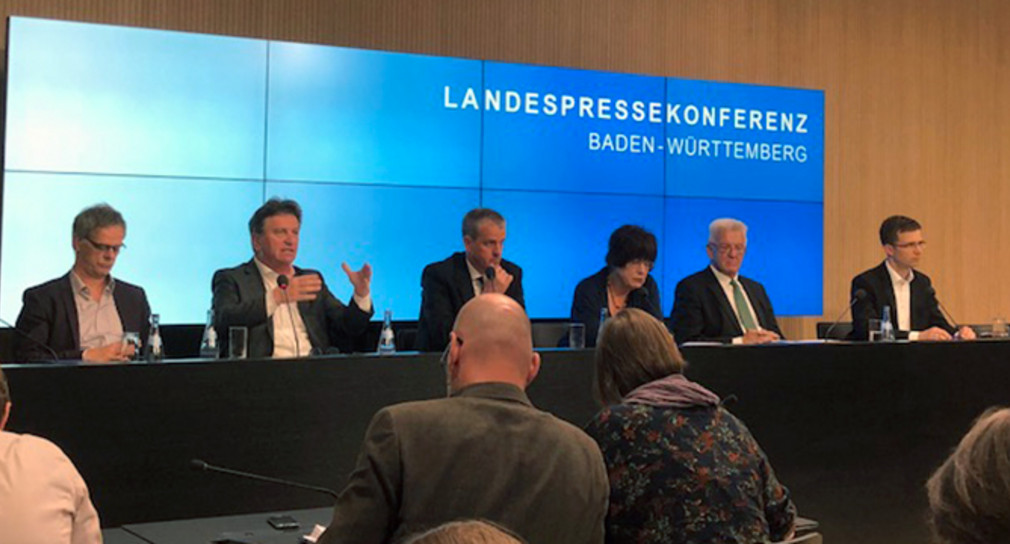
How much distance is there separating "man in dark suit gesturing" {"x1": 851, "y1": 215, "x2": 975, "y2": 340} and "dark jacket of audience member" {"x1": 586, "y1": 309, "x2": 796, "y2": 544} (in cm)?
340

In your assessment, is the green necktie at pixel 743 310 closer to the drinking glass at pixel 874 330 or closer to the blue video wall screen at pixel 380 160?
the drinking glass at pixel 874 330

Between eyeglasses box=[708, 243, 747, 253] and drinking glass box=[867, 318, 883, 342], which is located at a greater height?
eyeglasses box=[708, 243, 747, 253]

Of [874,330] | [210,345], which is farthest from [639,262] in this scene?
[210,345]

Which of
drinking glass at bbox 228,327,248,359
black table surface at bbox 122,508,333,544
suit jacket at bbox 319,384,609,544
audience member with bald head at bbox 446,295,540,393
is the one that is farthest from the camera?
drinking glass at bbox 228,327,248,359

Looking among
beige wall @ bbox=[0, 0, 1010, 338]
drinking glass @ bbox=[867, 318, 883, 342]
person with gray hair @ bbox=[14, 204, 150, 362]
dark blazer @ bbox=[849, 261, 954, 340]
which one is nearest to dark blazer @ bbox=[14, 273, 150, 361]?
person with gray hair @ bbox=[14, 204, 150, 362]

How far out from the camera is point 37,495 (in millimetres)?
2406

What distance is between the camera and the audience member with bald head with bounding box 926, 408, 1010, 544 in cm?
141

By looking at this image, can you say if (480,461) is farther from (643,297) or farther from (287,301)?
(643,297)

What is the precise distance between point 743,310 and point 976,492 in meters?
4.61

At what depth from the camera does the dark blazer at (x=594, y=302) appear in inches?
222

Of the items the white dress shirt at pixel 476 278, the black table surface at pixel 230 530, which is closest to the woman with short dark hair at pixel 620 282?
the white dress shirt at pixel 476 278

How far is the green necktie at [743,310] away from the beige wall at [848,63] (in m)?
1.41

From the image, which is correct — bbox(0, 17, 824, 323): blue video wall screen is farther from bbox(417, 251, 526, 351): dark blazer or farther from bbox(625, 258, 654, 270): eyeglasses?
bbox(625, 258, 654, 270): eyeglasses

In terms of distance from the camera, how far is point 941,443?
215 inches
